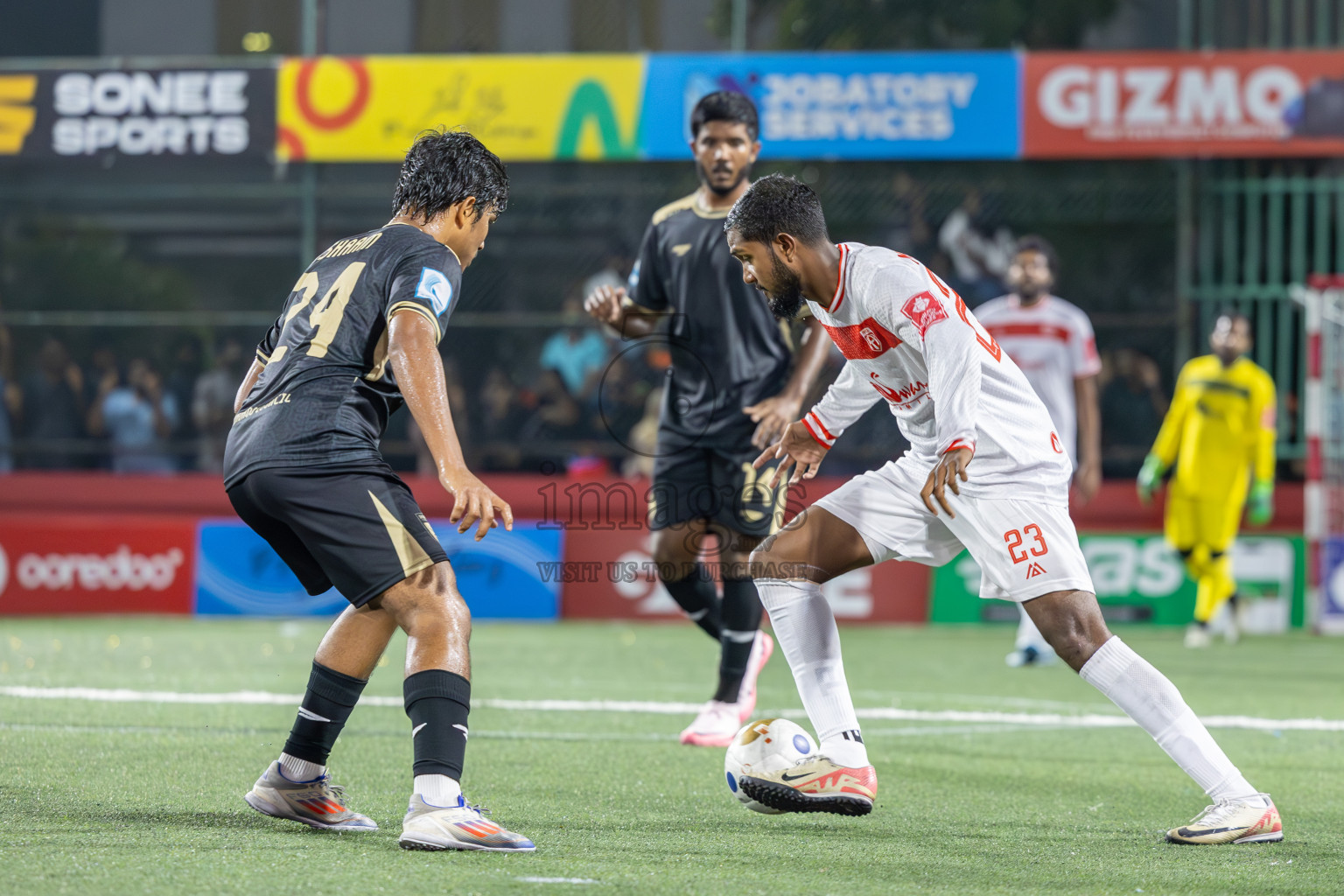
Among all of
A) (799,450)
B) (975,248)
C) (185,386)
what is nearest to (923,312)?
(799,450)

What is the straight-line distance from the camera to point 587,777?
538 centimetres

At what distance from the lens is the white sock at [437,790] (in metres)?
3.99

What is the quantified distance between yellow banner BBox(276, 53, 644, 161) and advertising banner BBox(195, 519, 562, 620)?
3.87m

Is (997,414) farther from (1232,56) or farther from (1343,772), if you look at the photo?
(1232,56)

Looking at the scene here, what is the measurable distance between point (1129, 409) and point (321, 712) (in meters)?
11.2

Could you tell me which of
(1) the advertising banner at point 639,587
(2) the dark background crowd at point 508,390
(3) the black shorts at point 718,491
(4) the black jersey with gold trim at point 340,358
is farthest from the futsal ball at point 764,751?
(2) the dark background crowd at point 508,390

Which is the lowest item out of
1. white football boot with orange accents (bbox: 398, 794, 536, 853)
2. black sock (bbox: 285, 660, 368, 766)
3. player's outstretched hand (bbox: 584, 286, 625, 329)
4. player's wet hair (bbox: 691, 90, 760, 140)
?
white football boot with orange accents (bbox: 398, 794, 536, 853)

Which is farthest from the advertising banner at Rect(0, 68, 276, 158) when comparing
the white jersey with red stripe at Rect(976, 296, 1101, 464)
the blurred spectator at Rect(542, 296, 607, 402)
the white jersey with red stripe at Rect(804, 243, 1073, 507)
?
the white jersey with red stripe at Rect(804, 243, 1073, 507)

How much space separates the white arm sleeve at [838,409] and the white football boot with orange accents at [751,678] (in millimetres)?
1741

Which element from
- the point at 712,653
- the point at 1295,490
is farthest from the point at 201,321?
the point at 1295,490

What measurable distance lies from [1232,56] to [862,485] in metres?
10.6

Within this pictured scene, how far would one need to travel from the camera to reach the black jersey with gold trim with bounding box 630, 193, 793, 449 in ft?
21.5

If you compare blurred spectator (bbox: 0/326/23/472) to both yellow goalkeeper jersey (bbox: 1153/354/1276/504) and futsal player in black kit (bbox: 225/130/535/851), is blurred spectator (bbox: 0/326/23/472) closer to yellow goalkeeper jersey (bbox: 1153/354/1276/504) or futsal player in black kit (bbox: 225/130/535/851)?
yellow goalkeeper jersey (bbox: 1153/354/1276/504)

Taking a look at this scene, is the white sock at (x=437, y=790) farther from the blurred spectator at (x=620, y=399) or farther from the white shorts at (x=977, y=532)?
the blurred spectator at (x=620, y=399)
